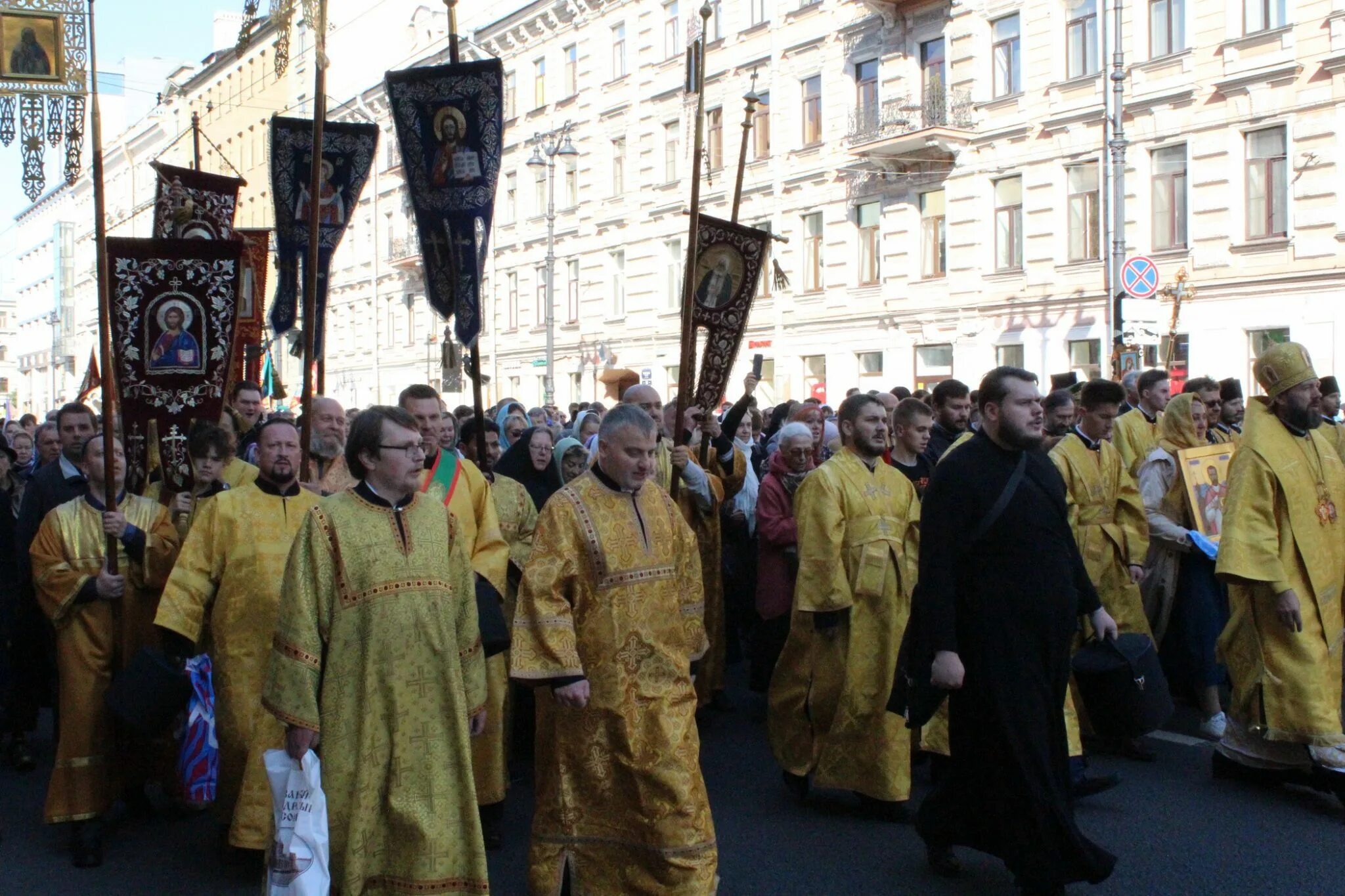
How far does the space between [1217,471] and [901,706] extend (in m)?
3.80

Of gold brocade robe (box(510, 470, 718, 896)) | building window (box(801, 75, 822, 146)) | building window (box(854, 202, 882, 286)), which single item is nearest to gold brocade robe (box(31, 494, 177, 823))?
gold brocade robe (box(510, 470, 718, 896))

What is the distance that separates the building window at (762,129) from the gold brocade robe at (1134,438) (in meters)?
21.5

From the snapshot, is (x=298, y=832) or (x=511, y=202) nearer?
(x=298, y=832)

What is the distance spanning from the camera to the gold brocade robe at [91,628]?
606cm

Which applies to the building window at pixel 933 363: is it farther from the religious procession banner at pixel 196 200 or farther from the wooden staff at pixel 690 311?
the wooden staff at pixel 690 311

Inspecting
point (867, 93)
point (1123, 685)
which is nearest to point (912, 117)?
point (867, 93)

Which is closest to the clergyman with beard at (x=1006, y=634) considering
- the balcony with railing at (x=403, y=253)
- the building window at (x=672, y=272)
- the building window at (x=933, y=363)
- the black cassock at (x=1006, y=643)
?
the black cassock at (x=1006, y=643)

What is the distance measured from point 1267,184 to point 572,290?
815 inches

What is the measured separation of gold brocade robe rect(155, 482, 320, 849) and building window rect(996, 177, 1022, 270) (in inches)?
781

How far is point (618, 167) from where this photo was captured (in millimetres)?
34812

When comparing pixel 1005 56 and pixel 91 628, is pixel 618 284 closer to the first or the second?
pixel 1005 56

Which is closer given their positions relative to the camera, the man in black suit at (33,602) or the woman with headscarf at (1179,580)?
the man in black suit at (33,602)

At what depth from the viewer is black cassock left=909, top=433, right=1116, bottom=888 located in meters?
4.88

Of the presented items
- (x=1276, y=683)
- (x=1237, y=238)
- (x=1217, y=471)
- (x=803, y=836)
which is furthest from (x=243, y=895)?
(x=1237, y=238)
